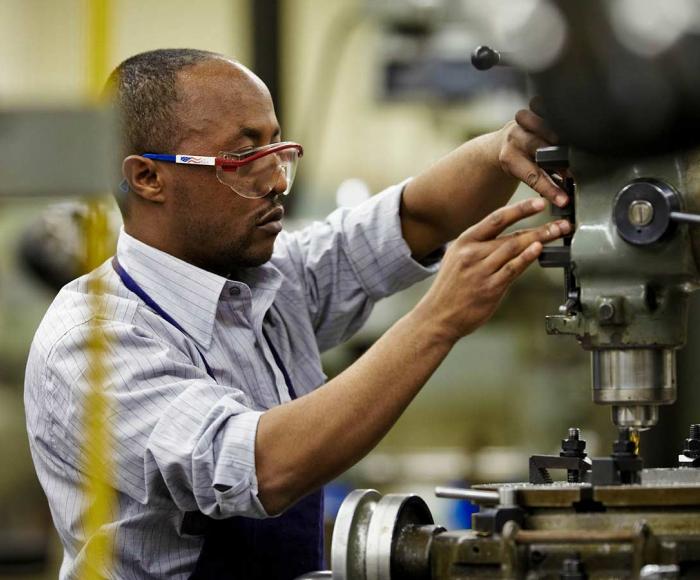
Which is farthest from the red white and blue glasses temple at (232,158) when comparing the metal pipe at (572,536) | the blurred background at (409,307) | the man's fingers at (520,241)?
the blurred background at (409,307)

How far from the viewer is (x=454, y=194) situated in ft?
6.61

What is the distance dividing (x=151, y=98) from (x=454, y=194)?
0.51 meters

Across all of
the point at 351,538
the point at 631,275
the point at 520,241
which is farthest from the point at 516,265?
the point at 351,538

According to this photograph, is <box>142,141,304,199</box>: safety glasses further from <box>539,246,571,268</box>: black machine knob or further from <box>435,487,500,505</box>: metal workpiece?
<box>435,487,500,505</box>: metal workpiece

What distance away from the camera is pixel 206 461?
1.56m

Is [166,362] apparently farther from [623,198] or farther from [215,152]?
[623,198]

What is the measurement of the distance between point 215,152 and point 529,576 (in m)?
0.86

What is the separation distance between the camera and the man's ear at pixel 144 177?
1.93 meters

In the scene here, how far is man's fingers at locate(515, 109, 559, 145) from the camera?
5.46ft

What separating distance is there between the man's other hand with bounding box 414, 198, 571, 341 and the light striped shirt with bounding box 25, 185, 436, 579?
0.28 metres

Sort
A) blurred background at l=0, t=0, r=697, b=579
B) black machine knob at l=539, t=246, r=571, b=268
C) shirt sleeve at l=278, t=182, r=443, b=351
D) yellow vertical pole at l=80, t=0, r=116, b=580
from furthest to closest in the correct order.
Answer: blurred background at l=0, t=0, r=697, b=579
shirt sleeve at l=278, t=182, r=443, b=351
black machine knob at l=539, t=246, r=571, b=268
yellow vertical pole at l=80, t=0, r=116, b=580

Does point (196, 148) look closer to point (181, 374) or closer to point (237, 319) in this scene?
point (237, 319)

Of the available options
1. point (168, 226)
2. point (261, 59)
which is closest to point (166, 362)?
point (168, 226)

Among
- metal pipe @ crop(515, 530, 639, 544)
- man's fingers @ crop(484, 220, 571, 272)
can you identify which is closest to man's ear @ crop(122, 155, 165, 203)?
man's fingers @ crop(484, 220, 571, 272)
